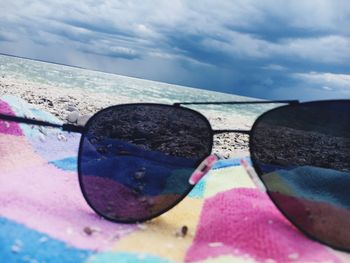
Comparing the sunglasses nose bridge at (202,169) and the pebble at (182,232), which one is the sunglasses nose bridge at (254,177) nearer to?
A: the sunglasses nose bridge at (202,169)

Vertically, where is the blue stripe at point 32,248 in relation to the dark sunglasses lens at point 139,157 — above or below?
below

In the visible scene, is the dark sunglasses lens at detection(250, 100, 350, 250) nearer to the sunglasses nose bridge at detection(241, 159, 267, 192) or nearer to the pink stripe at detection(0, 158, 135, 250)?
the sunglasses nose bridge at detection(241, 159, 267, 192)

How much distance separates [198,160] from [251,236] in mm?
210

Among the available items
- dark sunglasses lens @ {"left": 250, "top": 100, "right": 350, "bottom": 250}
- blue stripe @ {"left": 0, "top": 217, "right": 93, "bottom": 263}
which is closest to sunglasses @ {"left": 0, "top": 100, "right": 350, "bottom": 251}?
dark sunglasses lens @ {"left": 250, "top": 100, "right": 350, "bottom": 250}

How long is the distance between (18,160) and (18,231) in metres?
0.36

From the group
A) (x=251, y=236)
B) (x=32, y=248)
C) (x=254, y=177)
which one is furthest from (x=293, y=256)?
(x=32, y=248)

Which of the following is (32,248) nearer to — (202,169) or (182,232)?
(182,232)

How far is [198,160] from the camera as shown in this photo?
0.70m

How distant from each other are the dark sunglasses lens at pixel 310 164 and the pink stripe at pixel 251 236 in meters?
0.03

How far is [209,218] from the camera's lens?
0.60 m

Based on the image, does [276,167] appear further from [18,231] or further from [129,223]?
[18,231]

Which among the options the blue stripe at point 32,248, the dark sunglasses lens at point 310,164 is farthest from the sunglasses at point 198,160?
the blue stripe at point 32,248

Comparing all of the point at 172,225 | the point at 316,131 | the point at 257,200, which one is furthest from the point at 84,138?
the point at 316,131

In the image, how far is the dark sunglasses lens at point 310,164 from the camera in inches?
22.8
